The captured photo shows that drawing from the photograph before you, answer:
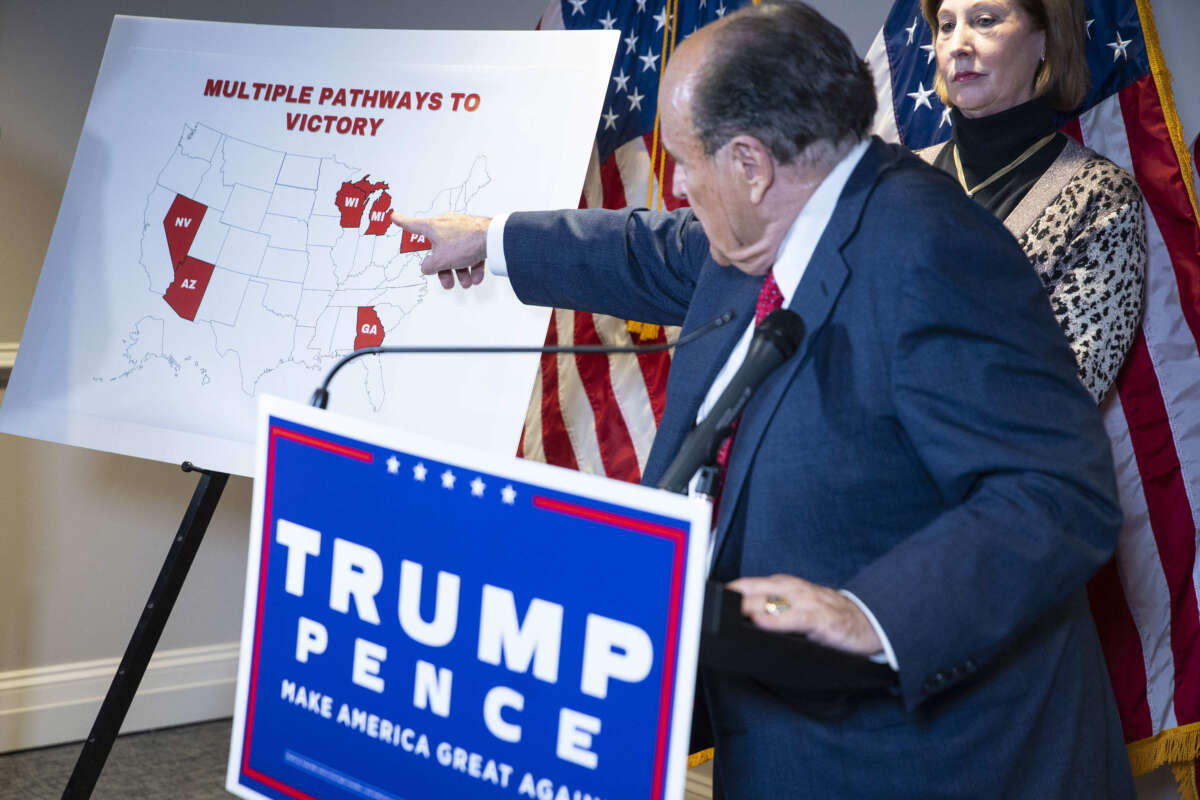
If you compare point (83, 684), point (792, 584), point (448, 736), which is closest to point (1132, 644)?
point (792, 584)

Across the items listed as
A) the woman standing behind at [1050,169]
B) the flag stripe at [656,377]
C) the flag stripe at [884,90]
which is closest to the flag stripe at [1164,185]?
the woman standing behind at [1050,169]

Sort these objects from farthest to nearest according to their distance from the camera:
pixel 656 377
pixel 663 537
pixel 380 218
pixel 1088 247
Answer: pixel 656 377 < pixel 380 218 < pixel 1088 247 < pixel 663 537

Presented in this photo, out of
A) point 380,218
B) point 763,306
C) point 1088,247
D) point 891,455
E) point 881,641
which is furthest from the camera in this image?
point 380,218

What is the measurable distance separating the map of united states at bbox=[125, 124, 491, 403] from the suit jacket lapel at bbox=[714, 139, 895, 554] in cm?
101

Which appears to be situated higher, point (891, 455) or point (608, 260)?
point (608, 260)

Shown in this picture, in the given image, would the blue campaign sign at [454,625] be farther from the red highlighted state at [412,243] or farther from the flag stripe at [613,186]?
the flag stripe at [613,186]

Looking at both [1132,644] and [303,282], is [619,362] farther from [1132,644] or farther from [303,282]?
[1132,644]

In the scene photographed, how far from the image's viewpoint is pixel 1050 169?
74.9 inches

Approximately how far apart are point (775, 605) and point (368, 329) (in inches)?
52.7

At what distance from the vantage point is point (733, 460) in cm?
121

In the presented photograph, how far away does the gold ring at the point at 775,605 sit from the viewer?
89cm

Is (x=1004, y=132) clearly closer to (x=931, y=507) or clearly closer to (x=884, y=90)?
(x=884, y=90)

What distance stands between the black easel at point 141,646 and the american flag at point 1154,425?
5.59 feet

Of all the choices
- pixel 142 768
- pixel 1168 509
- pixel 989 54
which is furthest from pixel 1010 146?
pixel 142 768
